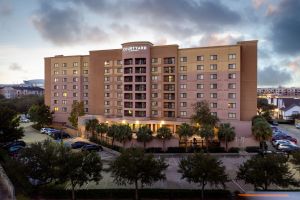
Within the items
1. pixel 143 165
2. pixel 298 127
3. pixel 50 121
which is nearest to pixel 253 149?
pixel 143 165

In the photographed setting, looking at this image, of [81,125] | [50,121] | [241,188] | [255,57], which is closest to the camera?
[241,188]

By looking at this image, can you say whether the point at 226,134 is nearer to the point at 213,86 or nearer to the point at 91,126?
the point at 213,86

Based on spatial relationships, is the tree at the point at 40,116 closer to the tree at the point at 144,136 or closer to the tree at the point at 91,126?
the tree at the point at 91,126

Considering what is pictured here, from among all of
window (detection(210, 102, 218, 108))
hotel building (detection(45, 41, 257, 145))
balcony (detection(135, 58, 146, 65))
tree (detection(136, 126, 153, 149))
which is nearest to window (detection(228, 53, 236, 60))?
hotel building (detection(45, 41, 257, 145))

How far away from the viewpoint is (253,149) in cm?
4394

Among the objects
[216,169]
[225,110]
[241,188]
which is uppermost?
[225,110]

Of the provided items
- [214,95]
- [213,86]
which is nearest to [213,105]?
[214,95]

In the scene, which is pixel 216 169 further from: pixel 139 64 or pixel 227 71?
pixel 139 64

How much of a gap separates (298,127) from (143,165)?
206 ft

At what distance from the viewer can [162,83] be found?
5772cm

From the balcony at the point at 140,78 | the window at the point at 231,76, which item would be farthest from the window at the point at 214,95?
the balcony at the point at 140,78

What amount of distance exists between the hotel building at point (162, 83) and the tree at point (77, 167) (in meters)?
31.8

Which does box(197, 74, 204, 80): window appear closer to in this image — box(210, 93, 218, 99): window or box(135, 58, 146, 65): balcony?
box(210, 93, 218, 99): window

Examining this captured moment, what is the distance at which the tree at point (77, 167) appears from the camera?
23109 millimetres
